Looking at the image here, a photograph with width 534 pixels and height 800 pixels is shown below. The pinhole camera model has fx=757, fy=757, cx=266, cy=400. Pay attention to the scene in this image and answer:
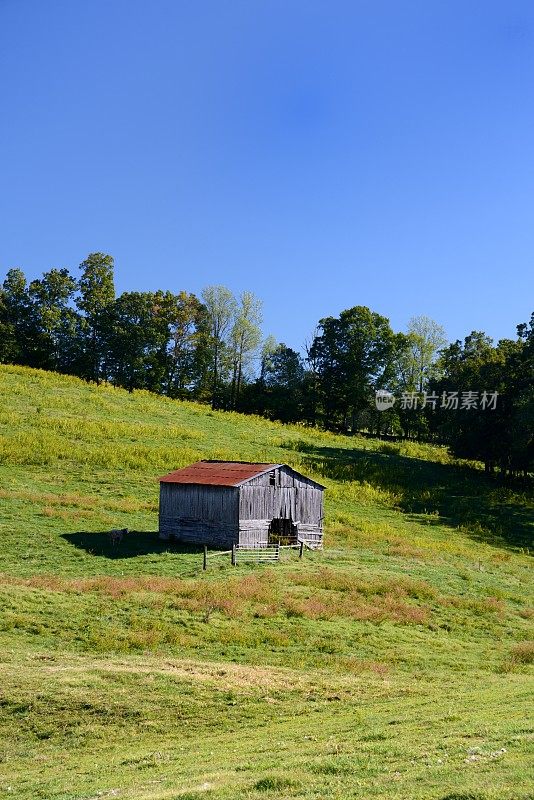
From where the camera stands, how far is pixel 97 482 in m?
54.6

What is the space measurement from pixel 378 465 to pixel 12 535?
4206 centimetres

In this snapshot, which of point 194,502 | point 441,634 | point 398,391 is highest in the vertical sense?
point 398,391

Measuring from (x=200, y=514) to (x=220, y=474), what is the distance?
2.71 meters

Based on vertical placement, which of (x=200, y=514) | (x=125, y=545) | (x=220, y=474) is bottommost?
(x=125, y=545)

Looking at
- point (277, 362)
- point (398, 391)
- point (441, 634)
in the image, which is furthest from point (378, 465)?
point (441, 634)

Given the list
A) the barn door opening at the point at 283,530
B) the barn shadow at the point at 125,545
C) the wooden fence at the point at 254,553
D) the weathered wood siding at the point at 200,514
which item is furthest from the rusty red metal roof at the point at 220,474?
the wooden fence at the point at 254,553

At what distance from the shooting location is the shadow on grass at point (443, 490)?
193 ft

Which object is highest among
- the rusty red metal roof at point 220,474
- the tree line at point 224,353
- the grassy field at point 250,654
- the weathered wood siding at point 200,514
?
the tree line at point 224,353

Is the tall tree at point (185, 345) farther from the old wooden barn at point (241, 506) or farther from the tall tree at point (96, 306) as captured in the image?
the old wooden barn at point (241, 506)

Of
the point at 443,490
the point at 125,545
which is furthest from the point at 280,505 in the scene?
the point at 443,490

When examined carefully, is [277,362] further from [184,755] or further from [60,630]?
[184,755]

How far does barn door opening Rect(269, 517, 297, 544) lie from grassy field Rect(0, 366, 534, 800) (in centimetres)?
300

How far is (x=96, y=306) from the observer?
100m

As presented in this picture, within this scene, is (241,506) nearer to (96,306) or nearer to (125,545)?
(125,545)
